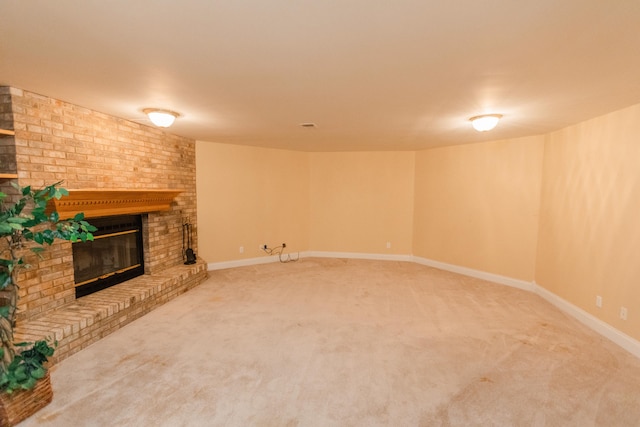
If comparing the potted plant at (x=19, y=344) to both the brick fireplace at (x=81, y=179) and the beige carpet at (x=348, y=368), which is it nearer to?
the beige carpet at (x=348, y=368)

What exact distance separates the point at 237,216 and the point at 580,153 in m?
4.98

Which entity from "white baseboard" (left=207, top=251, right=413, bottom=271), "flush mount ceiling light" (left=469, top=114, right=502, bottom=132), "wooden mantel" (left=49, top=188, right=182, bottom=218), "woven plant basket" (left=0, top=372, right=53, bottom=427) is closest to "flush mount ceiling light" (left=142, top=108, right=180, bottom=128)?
"wooden mantel" (left=49, top=188, right=182, bottom=218)

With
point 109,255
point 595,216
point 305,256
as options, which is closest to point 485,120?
point 595,216

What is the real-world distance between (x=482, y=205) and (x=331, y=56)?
161 inches

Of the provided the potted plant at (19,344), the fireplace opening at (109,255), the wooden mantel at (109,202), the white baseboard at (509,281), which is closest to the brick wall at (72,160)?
the fireplace opening at (109,255)

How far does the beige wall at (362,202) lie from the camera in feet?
20.4

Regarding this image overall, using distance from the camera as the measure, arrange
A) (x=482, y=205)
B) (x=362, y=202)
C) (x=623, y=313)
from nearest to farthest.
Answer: (x=623, y=313)
(x=482, y=205)
(x=362, y=202)

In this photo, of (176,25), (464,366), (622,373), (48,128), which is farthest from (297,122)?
(622,373)

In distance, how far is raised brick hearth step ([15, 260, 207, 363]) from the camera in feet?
8.49

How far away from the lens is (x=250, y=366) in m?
2.55

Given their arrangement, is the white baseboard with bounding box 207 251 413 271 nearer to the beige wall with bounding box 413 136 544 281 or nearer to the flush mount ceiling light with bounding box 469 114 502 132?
the beige wall with bounding box 413 136 544 281

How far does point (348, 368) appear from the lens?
99.3 inches

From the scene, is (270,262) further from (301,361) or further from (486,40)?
(486,40)

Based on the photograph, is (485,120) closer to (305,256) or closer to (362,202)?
(362,202)
